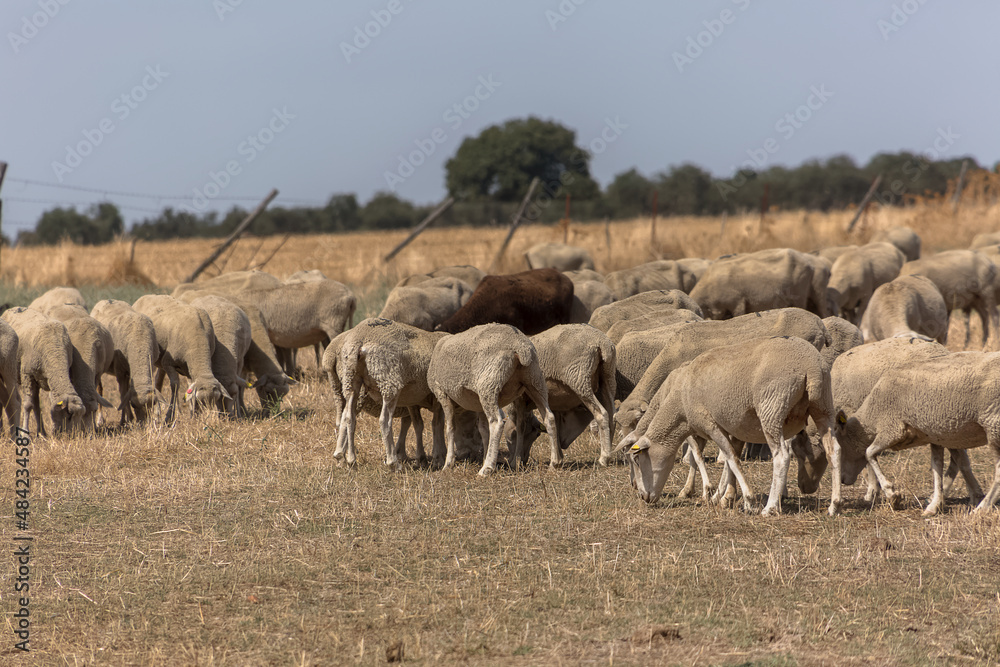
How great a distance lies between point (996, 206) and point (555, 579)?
29.1 metres

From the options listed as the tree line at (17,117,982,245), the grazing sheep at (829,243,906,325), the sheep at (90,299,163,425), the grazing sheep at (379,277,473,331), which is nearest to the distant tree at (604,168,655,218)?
the tree line at (17,117,982,245)

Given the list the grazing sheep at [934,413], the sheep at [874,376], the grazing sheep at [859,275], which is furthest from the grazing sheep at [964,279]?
the grazing sheep at [934,413]

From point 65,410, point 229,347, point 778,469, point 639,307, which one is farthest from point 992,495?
point 65,410

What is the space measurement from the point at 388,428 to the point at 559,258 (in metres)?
13.8

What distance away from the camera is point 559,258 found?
22.6 m

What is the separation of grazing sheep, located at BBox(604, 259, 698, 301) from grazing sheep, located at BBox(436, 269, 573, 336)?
1.55 meters

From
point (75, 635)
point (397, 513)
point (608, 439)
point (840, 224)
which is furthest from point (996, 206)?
point (75, 635)

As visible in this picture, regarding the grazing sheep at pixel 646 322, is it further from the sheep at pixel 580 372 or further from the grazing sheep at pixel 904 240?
the grazing sheep at pixel 904 240

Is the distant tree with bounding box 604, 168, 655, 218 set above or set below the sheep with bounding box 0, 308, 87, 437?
above

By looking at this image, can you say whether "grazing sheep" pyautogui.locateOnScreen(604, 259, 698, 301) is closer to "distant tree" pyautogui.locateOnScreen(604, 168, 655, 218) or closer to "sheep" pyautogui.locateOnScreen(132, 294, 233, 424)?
"sheep" pyautogui.locateOnScreen(132, 294, 233, 424)

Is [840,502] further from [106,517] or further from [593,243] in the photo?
[593,243]

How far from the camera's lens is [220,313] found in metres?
12.9

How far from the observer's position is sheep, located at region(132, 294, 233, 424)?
37.8 feet

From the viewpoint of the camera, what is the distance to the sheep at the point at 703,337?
9188 millimetres
